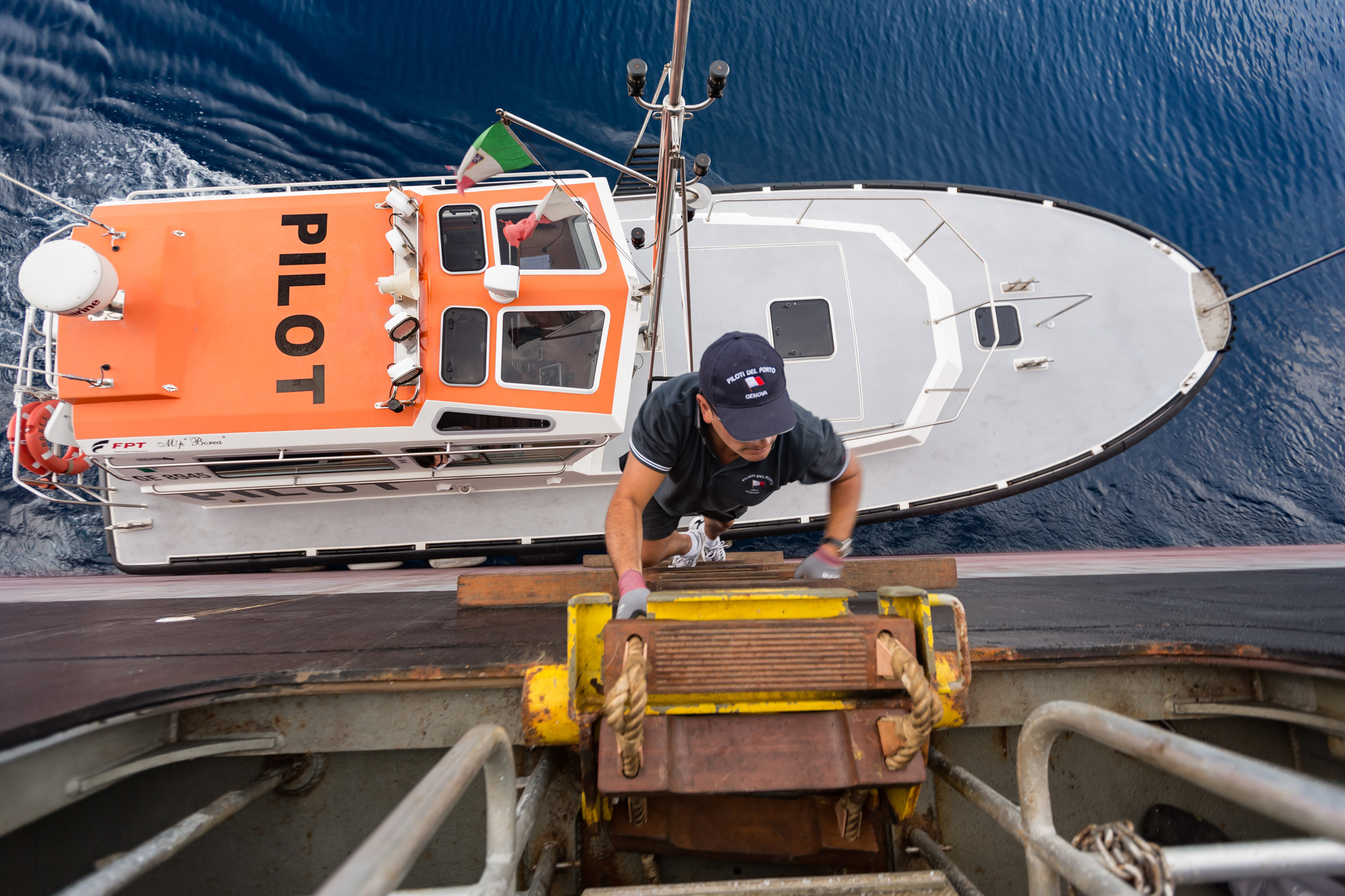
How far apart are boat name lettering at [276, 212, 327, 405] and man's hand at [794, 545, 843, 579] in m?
3.33

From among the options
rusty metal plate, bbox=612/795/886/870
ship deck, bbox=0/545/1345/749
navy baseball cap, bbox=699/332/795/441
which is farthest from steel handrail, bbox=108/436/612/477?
rusty metal plate, bbox=612/795/886/870

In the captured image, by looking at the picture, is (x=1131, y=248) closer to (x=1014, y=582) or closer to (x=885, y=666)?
(x=1014, y=582)

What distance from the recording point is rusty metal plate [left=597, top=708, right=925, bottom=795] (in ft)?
4.18

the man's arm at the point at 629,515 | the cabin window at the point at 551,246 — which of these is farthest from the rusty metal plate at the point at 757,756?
the cabin window at the point at 551,246

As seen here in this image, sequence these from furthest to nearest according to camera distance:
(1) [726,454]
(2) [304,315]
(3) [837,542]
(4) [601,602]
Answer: (2) [304,315], (3) [837,542], (1) [726,454], (4) [601,602]

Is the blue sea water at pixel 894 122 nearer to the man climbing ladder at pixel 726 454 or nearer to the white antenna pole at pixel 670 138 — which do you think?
the man climbing ladder at pixel 726 454

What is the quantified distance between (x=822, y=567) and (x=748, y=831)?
120cm

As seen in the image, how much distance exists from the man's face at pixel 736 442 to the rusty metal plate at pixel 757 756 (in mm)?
1044

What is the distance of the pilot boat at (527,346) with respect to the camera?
150 inches

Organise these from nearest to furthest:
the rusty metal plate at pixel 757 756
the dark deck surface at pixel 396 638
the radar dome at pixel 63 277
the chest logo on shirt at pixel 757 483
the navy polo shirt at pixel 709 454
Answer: the rusty metal plate at pixel 757 756 → the dark deck surface at pixel 396 638 → the navy polo shirt at pixel 709 454 → the chest logo on shirt at pixel 757 483 → the radar dome at pixel 63 277

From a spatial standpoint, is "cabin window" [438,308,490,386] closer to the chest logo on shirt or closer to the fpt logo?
the fpt logo

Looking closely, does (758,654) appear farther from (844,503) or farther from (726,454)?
(844,503)

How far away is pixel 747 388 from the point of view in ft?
6.93

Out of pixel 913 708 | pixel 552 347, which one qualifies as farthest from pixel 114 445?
pixel 913 708
